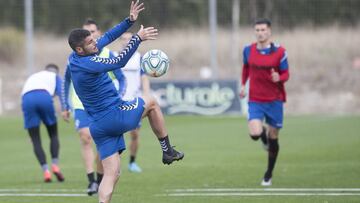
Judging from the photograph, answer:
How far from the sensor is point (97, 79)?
977cm

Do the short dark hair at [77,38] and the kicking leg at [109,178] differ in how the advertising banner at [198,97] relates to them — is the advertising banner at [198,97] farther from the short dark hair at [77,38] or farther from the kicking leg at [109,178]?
the short dark hair at [77,38]

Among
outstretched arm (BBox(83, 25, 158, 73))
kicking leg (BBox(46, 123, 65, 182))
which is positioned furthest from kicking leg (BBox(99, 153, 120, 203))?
kicking leg (BBox(46, 123, 65, 182))

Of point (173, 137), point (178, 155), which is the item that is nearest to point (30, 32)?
point (173, 137)

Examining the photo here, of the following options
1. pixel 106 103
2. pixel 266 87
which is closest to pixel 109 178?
pixel 106 103

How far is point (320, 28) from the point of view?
110 feet

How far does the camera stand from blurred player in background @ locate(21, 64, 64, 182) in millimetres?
15062

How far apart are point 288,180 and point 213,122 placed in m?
14.0

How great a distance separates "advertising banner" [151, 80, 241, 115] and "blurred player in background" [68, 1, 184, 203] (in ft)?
64.6

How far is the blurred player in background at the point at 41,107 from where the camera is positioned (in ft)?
49.4

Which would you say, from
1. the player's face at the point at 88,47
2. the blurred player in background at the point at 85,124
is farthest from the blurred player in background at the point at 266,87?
the player's face at the point at 88,47

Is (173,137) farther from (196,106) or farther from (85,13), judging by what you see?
(85,13)

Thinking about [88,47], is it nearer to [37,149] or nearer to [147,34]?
[147,34]

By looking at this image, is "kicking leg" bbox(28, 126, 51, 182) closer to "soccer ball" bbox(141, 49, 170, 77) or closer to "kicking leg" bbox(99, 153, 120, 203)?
"kicking leg" bbox(99, 153, 120, 203)

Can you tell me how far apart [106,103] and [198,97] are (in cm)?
2005
